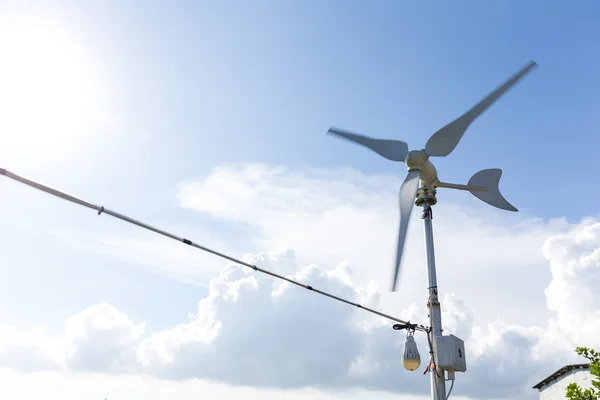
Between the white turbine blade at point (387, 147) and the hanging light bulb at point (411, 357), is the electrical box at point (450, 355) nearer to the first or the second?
the hanging light bulb at point (411, 357)

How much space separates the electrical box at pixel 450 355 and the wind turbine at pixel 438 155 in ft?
10.2

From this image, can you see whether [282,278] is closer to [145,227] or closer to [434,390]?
[145,227]

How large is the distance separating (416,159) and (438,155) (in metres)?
A: 1.37

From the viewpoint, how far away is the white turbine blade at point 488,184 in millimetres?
18328

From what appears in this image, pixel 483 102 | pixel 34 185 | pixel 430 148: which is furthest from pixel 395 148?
pixel 34 185

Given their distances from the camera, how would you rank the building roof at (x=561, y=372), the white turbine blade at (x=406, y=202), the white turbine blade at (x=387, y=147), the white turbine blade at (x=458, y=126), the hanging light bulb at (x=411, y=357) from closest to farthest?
the hanging light bulb at (x=411, y=357) < the white turbine blade at (x=406, y=202) < the white turbine blade at (x=458, y=126) < the white turbine blade at (x=387, y=147) < the building roof at (x=561, y=372)

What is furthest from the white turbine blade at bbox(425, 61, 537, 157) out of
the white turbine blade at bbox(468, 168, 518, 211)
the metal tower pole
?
the metal tower pole

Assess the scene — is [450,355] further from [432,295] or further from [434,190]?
[434,190]

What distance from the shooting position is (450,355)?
14.4m

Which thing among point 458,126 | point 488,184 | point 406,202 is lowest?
point 406,202

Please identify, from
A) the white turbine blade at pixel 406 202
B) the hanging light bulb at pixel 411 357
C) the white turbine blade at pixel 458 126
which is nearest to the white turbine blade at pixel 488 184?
the white turbine blade at pixel 458 126

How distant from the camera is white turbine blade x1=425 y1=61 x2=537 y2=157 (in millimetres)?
18297

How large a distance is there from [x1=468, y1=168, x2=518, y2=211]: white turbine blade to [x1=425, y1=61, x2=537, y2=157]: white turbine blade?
1.36 m

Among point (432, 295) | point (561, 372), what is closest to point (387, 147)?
point (432, 295)
